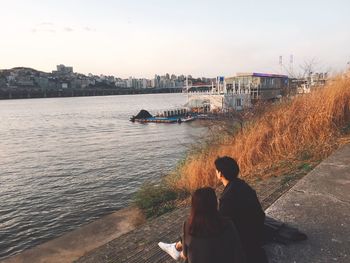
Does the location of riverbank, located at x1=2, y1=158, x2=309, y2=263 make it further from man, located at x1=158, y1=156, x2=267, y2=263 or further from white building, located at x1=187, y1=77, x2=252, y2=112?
white building, located at x1=187, y1=77, x2=252, y2=112

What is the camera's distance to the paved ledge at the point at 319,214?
361 cm

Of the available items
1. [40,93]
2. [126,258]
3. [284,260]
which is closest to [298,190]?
[284,260]

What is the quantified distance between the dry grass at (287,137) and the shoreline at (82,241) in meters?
1.68

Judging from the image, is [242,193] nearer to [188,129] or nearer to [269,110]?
[269,110]

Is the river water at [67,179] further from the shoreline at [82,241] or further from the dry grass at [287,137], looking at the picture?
the dry grass at [287,137]

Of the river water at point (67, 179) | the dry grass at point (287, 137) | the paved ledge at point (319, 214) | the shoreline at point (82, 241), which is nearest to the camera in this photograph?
the paved ledge at point (319, 214)

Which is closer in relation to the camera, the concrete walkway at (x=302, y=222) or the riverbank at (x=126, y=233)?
the concrete walkway at (x=302, y=222)

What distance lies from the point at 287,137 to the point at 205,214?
707 centimetres

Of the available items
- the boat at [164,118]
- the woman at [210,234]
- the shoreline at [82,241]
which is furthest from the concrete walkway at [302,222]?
the boat at [164,118]

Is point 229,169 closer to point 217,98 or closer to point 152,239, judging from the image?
point 152,239

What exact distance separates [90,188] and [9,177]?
6.00 metres

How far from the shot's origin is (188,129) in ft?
123

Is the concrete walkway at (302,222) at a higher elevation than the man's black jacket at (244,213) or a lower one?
lower

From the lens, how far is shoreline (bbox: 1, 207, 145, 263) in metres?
7.57
